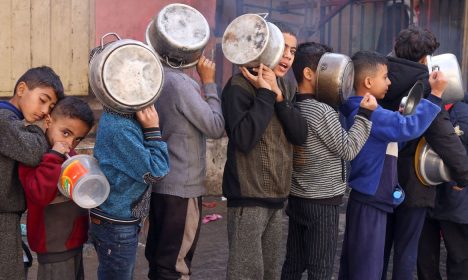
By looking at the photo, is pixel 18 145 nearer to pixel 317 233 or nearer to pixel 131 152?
pixel 131 152

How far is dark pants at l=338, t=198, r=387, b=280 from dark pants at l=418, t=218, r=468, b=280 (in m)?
0.60

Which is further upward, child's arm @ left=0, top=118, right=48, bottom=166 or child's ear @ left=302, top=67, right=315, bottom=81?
child's ear @ left=302, top=67, right=315, bottom=81

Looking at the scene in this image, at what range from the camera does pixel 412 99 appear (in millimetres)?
3516

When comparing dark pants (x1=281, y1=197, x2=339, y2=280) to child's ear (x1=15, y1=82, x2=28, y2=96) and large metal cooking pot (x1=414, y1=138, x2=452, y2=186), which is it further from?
child's ear (x1=15, y1=82, x2=28, y2=96)

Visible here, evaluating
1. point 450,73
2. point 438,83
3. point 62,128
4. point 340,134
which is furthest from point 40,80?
point 450,73

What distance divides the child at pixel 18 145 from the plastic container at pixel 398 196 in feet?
6.38

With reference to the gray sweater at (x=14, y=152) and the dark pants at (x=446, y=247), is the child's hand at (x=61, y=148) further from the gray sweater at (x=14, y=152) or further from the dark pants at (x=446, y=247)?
the dark pants at (x=446, y=247)

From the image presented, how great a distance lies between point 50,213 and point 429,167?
2.18m

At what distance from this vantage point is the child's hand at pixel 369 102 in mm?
3389

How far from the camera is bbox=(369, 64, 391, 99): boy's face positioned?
3.56m

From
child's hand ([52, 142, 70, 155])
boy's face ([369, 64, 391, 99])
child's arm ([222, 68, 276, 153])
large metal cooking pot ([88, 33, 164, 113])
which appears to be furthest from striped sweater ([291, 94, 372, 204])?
child's hand ([52, 142, 70, 155])

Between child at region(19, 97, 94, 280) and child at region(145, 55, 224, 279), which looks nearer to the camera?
child at region(19, 97, 94, 280)

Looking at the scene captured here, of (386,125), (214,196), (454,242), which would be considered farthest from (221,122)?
(214,196)

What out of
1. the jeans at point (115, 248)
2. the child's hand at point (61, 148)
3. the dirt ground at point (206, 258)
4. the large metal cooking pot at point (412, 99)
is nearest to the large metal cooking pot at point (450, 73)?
the large metal cooking pot at point (412, 99)
